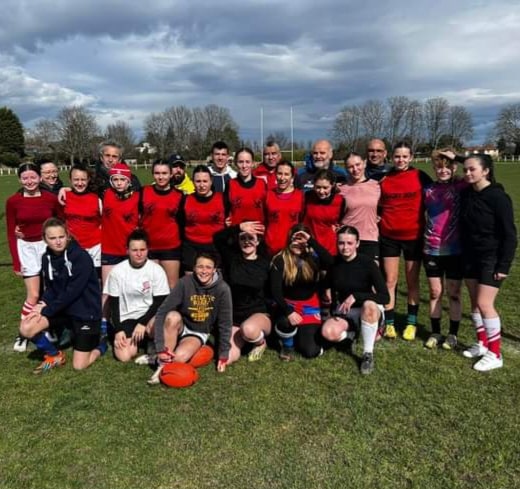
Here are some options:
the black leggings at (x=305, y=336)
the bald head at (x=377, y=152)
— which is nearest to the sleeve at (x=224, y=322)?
the black leggings at (x=305, y=336)

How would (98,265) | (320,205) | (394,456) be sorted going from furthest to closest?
(98,265) → (320,205) → (394,456)

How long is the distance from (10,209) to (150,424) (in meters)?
3.25

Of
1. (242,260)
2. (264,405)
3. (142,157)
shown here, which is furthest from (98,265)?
(142,157)

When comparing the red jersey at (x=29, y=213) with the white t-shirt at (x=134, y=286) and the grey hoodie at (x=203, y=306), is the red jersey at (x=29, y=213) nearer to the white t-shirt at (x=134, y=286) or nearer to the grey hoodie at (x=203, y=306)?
the white t-shirt at (x=134, y=286)

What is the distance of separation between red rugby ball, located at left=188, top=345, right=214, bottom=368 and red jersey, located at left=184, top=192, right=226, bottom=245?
1.20 metres

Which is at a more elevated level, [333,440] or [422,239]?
[422,239]

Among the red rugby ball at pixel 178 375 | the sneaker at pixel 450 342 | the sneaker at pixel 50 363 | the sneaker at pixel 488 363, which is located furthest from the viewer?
the sneaker at pixel 450 342

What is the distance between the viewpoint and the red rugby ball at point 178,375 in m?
4.06

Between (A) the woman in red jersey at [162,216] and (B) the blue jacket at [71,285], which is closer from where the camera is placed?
(B) the blue jacket at [71,285]

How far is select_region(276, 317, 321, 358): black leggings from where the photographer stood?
463 centimetres

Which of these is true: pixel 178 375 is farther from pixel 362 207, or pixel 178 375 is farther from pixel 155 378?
pixel 362 207

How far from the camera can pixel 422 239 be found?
16.2 feet

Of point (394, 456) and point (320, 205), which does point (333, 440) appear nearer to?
point (394, 456)

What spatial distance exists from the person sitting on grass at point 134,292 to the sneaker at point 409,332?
8.86 feet
